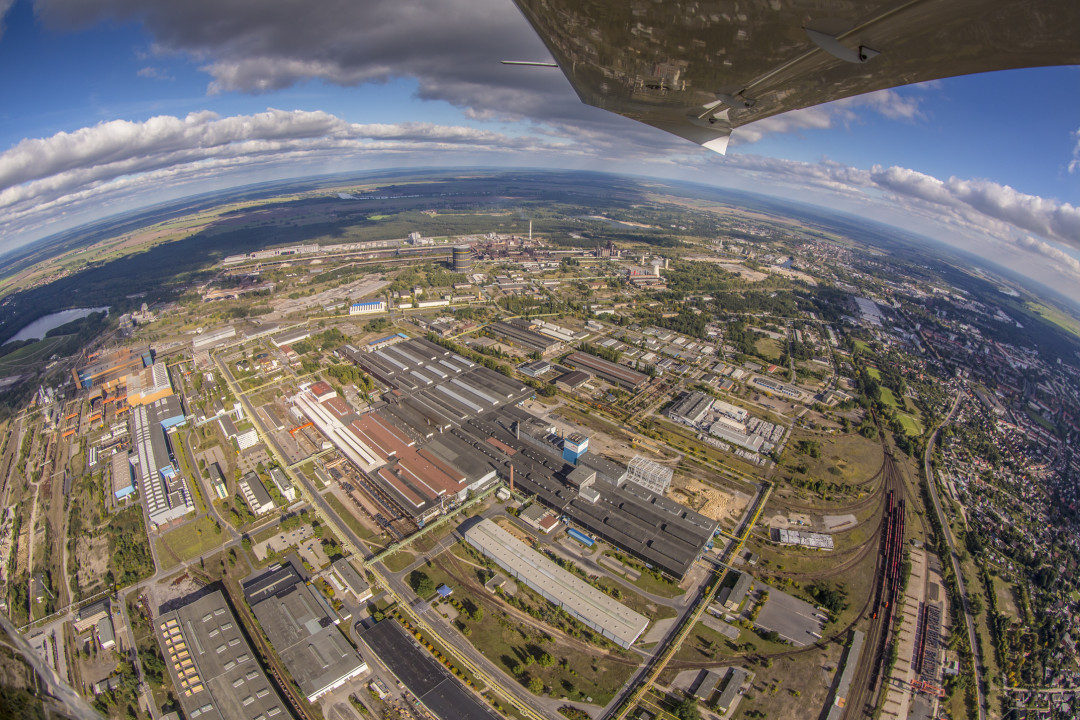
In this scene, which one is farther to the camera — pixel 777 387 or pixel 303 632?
pixel 777 387

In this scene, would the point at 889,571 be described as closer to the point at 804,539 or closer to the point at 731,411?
the point at 804,539

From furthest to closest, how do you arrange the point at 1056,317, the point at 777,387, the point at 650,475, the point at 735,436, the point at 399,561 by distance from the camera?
the point at 1056,317
the point at 777,387
the point at 735,436
the point at 650,475
the point at 399,561

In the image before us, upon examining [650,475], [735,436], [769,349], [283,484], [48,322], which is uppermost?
[769,349]

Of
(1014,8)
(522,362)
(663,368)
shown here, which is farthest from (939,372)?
(1014,8)

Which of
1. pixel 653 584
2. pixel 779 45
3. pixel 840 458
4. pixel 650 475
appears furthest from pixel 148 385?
pixel 840 458

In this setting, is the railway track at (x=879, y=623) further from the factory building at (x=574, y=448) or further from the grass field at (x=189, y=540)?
the grass field at (x=189, y=540)

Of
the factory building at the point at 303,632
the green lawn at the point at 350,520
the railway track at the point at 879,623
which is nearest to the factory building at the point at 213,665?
the factory building at the point at 303,632
